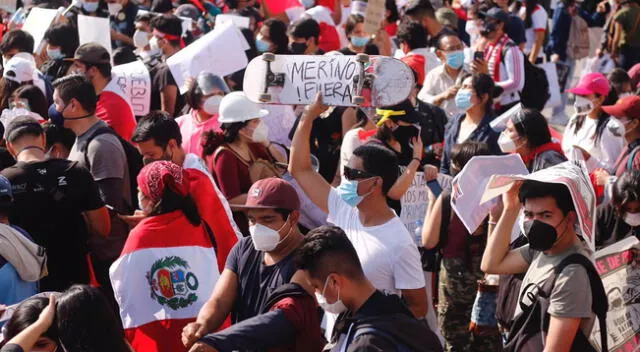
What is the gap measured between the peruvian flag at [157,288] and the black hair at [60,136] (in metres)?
1.91

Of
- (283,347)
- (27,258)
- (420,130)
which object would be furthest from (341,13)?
(283,347)

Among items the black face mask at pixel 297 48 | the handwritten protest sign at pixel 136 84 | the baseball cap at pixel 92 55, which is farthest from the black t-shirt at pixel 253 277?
the black face mask at pixel 297 48

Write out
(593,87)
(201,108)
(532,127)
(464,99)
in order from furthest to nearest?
(593,87)
(464,99)
(201,108)
(532,127)

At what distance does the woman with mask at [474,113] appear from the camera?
7.99m

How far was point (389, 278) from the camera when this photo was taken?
498cm

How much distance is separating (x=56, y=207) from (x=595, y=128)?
4.64 meters

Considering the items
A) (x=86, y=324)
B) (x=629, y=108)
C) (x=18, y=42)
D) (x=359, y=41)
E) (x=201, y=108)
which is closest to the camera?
(x=86, y=324)

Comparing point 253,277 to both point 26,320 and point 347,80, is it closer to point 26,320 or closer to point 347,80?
point 26,320

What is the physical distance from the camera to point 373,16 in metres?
11.0

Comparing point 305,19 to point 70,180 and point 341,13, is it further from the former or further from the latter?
point 70,180

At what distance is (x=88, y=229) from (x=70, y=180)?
1.17 ft

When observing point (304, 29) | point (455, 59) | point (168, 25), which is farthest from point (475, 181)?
point (168, 25)

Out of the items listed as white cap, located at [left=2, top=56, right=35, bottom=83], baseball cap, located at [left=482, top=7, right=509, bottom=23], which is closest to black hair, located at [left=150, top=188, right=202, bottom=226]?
white cap, located at [left=2, top=56, right=35, bottom=83]

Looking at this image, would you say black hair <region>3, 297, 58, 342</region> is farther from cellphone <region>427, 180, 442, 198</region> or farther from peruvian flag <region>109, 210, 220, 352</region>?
cellphone <region>427, 180, 442, 198</region>
